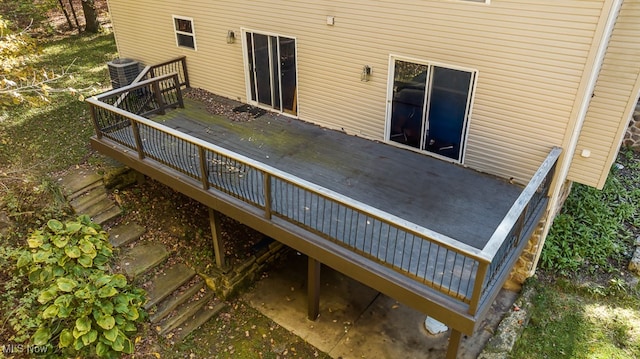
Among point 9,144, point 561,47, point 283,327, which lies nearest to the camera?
point 561,47

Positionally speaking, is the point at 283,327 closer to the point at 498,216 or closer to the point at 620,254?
the point at 498,216

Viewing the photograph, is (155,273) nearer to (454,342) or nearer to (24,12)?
(454,342)

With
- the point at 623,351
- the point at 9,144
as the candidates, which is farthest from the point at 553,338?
the point at 9,144

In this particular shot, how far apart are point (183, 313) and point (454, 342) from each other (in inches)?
174

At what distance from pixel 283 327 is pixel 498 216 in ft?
12.5

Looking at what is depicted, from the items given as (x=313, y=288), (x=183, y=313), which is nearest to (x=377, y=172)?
(x=313, y=288)

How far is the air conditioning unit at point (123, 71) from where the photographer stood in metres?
11.1

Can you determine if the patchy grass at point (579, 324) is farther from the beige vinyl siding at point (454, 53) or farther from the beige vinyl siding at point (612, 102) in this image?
the beige vinyl siding at point (454, 53)

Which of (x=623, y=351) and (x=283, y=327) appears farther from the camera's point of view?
(x=283, y=327)

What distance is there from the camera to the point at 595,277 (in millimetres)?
7570

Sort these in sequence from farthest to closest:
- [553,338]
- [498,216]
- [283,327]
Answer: [283,327], [553,338], [498,216]

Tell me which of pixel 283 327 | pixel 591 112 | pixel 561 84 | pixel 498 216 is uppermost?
pixel 561 84

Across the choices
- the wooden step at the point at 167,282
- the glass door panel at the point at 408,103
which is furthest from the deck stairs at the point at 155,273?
the glass door panel at the point at 408,103

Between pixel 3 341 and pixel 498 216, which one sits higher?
pixel 498 216
